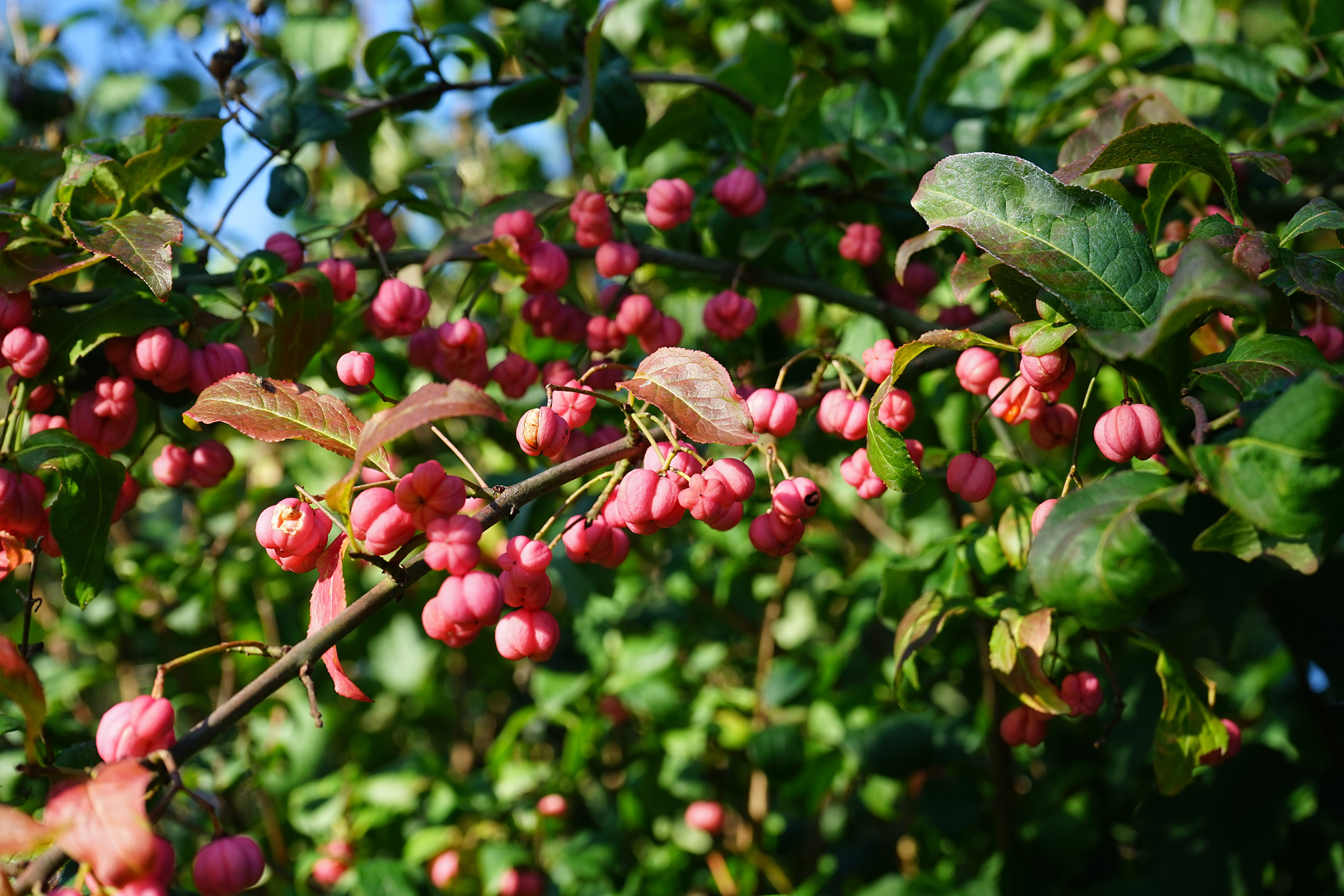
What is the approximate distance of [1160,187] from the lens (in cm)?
103

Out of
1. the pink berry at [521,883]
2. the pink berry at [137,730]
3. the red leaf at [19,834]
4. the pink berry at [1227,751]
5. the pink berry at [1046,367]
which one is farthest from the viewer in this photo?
the pink berry at [521,883]

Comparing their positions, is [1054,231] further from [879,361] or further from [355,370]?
[355,370]

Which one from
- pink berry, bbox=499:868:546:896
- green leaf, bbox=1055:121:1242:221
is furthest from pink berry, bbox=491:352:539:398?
pink berry, bbox=499:868:546:896

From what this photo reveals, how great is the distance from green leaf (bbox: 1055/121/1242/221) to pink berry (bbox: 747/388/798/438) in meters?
0.35

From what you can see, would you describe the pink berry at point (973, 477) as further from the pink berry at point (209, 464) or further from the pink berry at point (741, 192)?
the pink berry at point (209, 464)

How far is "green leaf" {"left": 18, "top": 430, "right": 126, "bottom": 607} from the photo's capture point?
1.14 m

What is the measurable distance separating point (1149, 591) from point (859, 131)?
4.01ft

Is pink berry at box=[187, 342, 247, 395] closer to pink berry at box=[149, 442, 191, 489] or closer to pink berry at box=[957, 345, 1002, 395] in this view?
pink berry at box=[149, 442, 191, 489]

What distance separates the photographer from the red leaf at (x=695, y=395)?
89 cm

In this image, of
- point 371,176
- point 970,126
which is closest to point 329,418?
point 371,176

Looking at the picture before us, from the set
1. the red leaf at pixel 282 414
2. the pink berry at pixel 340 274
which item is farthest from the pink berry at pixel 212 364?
the red leaf at pixel 282 414


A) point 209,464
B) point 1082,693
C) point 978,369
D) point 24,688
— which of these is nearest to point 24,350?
point 209,464

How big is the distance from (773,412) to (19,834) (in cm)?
76

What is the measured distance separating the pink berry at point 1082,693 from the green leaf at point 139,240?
114cm
